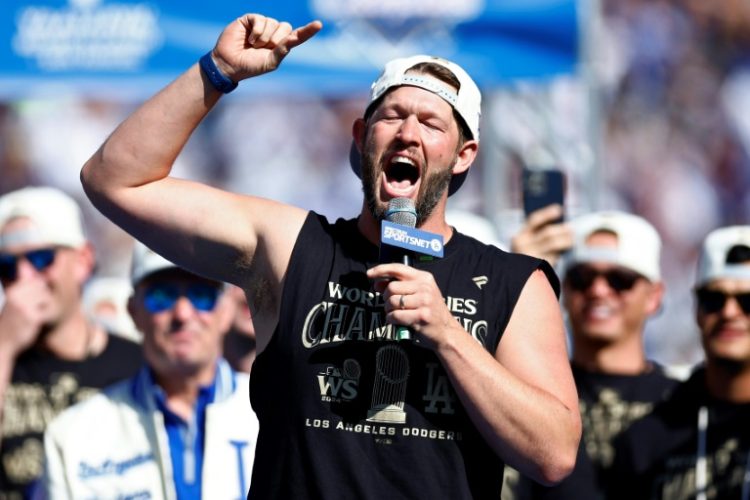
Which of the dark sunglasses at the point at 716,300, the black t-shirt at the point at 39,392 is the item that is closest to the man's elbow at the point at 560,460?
the dark sunglasses at the point at 716,300

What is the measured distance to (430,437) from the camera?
3729 millimetres

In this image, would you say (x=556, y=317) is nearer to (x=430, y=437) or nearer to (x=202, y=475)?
(x=430, y=437)

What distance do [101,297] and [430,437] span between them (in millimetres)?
7006

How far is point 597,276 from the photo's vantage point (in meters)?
7.11

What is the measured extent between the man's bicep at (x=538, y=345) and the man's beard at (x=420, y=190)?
318 millimetres

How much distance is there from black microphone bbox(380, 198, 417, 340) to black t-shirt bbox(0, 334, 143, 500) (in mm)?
2996

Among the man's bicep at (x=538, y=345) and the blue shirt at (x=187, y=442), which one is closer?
the man's bicep at (x=538, y=345)

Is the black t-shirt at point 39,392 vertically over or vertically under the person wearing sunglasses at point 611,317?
under

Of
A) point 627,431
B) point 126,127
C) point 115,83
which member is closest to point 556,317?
point 126,127

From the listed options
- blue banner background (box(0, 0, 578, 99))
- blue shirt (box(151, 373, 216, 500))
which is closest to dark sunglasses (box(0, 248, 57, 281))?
blue shirt (box(151, 373, 216, 500))

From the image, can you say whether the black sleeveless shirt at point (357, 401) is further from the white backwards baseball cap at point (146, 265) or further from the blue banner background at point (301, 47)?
the blue banner background at point (301, 47)

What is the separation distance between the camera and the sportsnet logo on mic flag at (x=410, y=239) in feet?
11.7

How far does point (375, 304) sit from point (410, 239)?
272 mm

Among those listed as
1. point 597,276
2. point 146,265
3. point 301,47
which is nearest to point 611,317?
point 597,276
